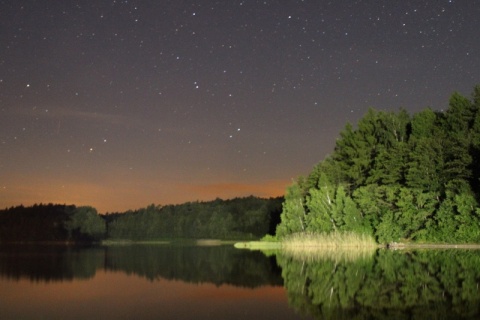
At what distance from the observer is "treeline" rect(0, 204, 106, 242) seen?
136 meters

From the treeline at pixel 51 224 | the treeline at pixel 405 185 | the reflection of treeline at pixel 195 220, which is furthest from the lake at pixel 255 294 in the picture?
the treeline at pixel 51 224

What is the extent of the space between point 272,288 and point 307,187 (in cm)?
4414

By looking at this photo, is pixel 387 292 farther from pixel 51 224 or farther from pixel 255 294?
pixel 51 224

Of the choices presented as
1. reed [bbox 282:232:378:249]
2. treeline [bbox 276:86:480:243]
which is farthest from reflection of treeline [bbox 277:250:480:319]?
treeline [bbox 276:86:480:243]

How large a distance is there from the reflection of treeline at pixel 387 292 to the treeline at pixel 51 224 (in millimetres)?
116506

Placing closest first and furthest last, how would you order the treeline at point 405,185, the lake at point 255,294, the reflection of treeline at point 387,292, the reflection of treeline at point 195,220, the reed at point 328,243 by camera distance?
1. the reflection of treeline at point 387,292
2. the lake at point 255,294
3. the reed at point 328,243
4. the treeline at point 405,185
5. the reflection of treeline at point 195,220

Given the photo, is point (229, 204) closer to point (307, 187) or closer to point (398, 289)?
point (307, 187)

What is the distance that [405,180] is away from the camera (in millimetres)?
51688

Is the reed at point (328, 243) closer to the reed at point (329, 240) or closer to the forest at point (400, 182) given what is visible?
the reed at point (329, 240)

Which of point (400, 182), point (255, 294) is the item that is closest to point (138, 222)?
point (400, 182)

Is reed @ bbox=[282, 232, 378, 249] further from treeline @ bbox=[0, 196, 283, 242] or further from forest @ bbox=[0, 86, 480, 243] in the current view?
treeline @ bbox=[0, 196, 283, 242]

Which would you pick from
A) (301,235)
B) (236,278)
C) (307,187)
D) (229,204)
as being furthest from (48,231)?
(236,278)

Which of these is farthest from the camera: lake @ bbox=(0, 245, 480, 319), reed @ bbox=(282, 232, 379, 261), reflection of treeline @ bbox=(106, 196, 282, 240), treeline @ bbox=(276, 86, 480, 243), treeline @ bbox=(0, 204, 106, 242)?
treeline @ bbox=(0, 204, 106, 242)

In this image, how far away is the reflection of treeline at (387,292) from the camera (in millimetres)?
12406
